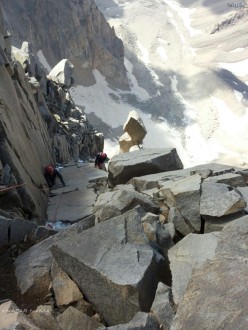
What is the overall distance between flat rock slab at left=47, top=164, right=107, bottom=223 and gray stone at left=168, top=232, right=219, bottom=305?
4.68m

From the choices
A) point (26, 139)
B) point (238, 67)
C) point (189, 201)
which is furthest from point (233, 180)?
point (238, 67)

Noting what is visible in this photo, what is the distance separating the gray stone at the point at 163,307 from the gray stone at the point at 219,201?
1880mm

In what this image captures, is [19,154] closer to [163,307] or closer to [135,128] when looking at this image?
[163,307]

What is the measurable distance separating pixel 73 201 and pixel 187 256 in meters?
6.81

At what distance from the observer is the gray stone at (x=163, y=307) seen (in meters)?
3.97

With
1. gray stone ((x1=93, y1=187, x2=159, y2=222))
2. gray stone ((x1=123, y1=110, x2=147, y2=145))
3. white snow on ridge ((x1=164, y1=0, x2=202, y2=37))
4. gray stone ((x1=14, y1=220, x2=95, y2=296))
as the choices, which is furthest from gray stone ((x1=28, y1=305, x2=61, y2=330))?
white snow on ridge ((x1=164, y1=0, x2=202, y2=37))

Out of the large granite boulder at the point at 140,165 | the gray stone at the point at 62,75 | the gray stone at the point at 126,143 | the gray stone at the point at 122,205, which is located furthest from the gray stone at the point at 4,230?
the gray stone at the point at 62,75

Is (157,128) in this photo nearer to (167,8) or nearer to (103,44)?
(103,44)

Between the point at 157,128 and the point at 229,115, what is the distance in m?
14.5

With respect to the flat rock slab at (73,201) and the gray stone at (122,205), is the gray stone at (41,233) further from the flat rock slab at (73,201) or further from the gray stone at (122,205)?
the flat rock slab at (73,201)

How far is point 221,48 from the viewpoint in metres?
91.1

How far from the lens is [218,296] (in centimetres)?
362

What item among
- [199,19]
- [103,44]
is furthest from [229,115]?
[199,19]

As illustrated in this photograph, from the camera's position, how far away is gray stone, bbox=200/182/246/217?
5.80 metres
